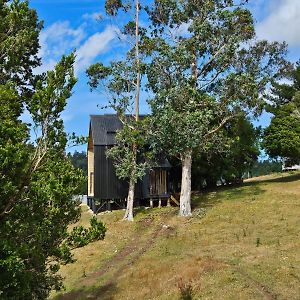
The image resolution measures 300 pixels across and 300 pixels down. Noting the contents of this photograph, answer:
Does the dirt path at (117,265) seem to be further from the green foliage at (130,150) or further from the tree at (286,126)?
the tree at (286,126)

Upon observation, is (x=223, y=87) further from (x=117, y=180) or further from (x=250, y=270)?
(x=250, y=270)

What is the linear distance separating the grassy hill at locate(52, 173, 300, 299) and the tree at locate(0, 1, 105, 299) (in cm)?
704

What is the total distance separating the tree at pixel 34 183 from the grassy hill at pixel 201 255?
7.04m

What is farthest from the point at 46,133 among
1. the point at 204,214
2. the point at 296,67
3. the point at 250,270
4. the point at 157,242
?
the point at 296,67

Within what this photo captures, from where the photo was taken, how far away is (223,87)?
3672 centimetres

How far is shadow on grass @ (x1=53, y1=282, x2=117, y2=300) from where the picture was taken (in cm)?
2019

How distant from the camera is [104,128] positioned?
42.7m

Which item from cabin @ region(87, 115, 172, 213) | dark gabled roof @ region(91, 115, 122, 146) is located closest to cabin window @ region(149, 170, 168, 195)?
cabin @ region(87, 115, 172, 213)

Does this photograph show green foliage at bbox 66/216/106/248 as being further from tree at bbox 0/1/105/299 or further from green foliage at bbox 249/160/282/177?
green foliage at bbox 249/160/282/177

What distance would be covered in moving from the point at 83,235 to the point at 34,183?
8.40ft

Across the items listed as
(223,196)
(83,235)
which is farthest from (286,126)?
(83,235)

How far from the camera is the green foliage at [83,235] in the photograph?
13305mm

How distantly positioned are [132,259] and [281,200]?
49.3ft

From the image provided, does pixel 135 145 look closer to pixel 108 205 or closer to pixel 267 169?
pixel 108 205
